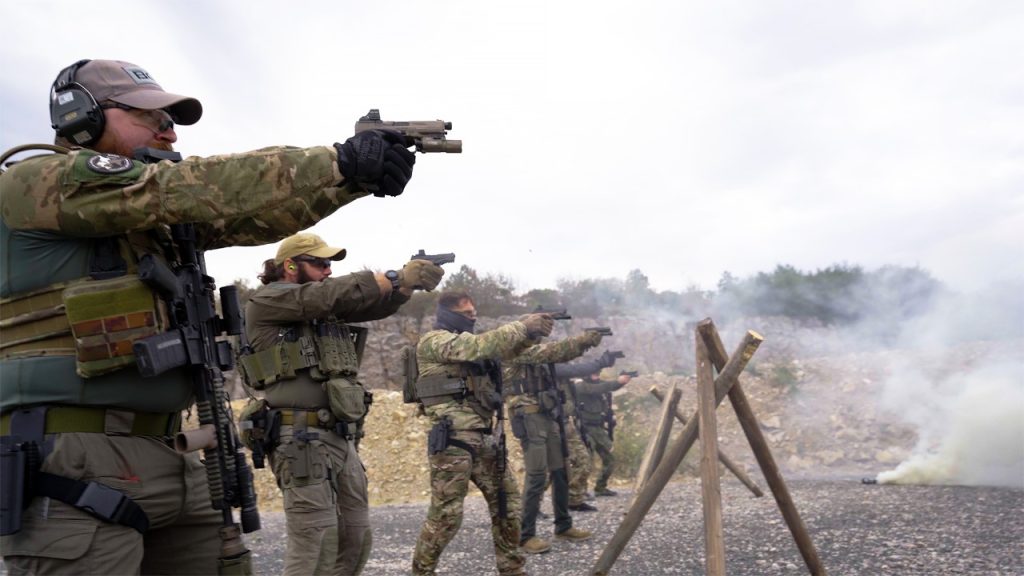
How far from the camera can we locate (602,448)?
12500mm

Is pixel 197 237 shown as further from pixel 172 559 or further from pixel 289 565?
pixel 289 565

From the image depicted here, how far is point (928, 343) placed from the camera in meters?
24.2

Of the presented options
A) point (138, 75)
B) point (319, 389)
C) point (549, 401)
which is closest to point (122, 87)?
point (138, 75)

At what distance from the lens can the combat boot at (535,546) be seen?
7578 millimetres

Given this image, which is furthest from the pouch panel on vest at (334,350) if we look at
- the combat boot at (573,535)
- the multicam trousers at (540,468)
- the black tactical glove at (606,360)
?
the black tactical glove at (606,360)

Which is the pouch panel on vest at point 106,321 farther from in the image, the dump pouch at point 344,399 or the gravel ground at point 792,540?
the gravel ground at point 792,540

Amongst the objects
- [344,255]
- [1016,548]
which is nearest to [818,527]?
[1016,548]

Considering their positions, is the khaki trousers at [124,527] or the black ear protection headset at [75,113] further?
the black ear protection headset at [75,113]

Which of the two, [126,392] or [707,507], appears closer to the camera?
[126,392]

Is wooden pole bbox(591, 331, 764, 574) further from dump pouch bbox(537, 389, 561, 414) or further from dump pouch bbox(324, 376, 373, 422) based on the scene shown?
dump pouch bbox(537, 389, 561, 414)

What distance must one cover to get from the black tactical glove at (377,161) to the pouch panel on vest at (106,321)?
2.25 ft

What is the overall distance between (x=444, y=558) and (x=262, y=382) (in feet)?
11.8

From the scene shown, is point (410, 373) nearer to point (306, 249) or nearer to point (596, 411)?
point (306, 249)

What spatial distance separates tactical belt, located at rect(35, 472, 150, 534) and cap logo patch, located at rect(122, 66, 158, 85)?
1187 millimetres
